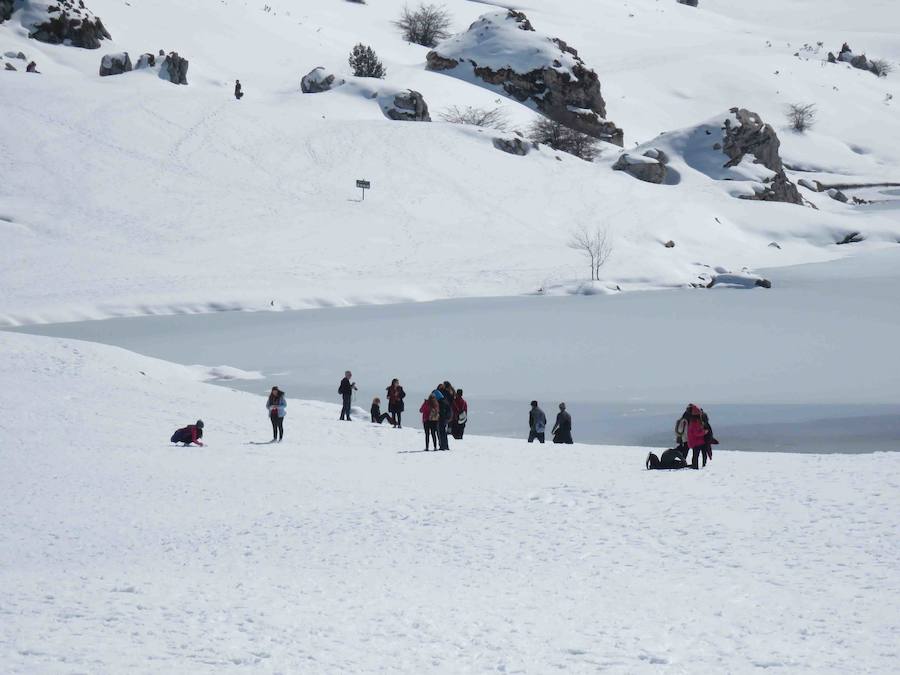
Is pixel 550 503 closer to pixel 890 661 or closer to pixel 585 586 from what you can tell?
pixel 585 586

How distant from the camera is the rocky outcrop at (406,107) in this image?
222ft

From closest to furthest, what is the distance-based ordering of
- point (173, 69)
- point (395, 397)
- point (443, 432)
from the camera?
point (443, 432)
point (395, 397)
point (173, 69)

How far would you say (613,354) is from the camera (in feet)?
104

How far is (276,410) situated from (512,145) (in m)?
47.3

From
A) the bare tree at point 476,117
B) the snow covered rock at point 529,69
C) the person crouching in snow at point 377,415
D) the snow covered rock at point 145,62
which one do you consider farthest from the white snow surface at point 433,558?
the snow covered rock at point 529,69

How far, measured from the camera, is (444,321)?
1544 inches

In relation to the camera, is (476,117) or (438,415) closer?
(438,415)

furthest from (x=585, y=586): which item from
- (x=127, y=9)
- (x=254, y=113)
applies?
(x=127, y=9)

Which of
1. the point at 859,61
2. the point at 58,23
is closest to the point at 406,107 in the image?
the point at 58,23

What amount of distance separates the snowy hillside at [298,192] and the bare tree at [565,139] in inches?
72.3

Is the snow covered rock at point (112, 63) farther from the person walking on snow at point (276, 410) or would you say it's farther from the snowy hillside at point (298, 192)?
the person walking on snow at point (276, 410)

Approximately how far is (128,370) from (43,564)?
14898mm

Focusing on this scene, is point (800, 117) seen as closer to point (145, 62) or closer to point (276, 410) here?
point (145, 62)

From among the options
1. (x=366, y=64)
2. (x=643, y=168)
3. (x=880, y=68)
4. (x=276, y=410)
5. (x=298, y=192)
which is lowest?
(x=276, y=410)
